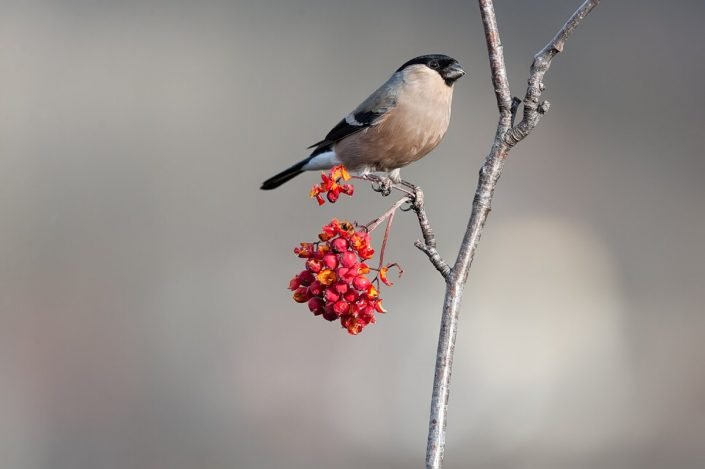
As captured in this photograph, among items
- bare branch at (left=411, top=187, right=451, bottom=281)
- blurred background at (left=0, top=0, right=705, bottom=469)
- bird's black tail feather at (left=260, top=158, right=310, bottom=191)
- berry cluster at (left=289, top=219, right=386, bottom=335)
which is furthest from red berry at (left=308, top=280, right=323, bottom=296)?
blurred background at (left=0, top=0, right=705, bottom=469)

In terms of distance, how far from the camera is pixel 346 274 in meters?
0.91

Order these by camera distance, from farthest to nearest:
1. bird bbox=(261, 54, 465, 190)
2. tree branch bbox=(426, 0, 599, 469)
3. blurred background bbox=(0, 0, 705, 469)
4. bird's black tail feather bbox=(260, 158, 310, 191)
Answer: blurred background bbox=(0, 0, 705, 469) → bird's black tail feather bbox=(260, 158, 310, 191) → bird bbox=(261, 54, 465, 190) → tree branch bbox=(426, 0, 599, 469)

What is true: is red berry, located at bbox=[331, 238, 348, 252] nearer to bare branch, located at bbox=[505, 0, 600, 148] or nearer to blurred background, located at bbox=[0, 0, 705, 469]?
bare branch, located at bbox=[505, 0, 600, 148]

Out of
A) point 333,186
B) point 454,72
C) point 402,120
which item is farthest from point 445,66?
point 333,186

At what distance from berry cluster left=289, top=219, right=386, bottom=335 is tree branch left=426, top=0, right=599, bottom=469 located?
13 cm

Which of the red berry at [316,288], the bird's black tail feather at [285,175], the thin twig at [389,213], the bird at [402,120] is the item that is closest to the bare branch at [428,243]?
the thin twig at [389,213]

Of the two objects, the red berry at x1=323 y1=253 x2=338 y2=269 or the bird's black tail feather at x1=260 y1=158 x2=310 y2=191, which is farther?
the bird's black tail feather at x1=260 y1=158 x2=310 y2=191

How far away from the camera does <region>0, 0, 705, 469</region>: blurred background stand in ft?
11.0

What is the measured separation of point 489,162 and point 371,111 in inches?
40.7

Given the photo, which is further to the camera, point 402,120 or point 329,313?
point 402,120

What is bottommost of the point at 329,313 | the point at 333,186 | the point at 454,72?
the point at 329,313

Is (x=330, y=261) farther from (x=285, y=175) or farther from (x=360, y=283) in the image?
(x=285, y=175)

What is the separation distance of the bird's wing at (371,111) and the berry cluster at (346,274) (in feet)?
2.93

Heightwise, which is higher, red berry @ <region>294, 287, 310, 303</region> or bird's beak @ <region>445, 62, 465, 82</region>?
bird's beak @ <region>445, 62, 465, 82</region>
